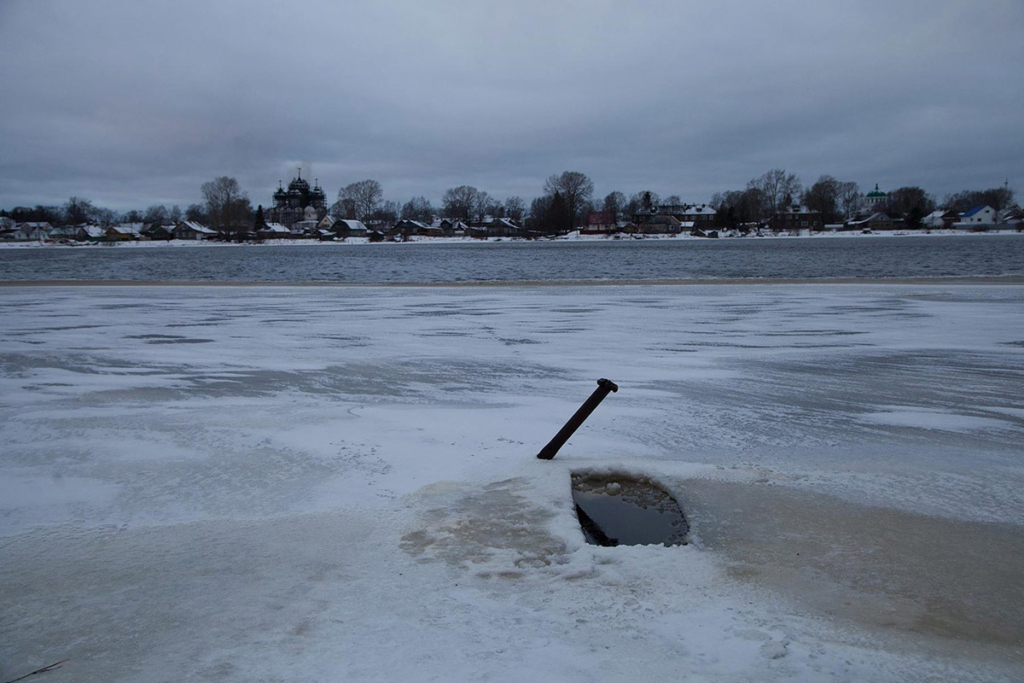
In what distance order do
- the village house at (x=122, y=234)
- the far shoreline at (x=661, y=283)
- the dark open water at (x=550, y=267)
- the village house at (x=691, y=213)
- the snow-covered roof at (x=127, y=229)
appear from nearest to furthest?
the far shoreline at (x=661, y=283)
the dark open water at (x=550, y=267)
the village house at (x=122, y=234)
the snow-covered roof at (x=127, y=229)
the village house at (x=691, y=213)

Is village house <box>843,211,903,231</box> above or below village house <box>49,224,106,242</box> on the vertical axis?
above

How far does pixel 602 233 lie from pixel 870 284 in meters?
119

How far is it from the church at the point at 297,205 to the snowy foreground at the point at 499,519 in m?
163

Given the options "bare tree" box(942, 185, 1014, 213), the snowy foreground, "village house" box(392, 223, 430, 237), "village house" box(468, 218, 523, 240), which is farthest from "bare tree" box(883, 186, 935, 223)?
the snowy foreground

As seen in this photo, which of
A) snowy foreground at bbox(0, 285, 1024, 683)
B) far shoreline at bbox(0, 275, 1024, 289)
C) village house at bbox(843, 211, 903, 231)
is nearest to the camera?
snowy foreground at bbox(0, 285, 1024, 683)

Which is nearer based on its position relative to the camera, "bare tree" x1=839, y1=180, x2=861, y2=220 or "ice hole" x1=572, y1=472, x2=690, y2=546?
"ice hole" x1=572, y1=472, x2=690, y2=546

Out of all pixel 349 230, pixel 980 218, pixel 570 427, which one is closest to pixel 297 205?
pixel 349 230

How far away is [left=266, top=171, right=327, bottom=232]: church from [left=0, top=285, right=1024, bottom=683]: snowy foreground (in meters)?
163

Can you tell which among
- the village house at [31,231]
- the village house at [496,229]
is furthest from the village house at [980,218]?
the village house at [31,231]

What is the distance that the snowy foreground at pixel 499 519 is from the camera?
3102mm

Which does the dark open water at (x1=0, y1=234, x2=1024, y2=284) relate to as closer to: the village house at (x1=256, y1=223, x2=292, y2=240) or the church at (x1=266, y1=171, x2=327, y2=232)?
the village house at (x1=256, y1=223, x2=292, y2=240)

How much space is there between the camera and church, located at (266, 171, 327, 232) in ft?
541

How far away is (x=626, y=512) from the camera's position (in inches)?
184

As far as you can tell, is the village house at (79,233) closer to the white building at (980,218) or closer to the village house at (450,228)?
the village house at (450,228)
